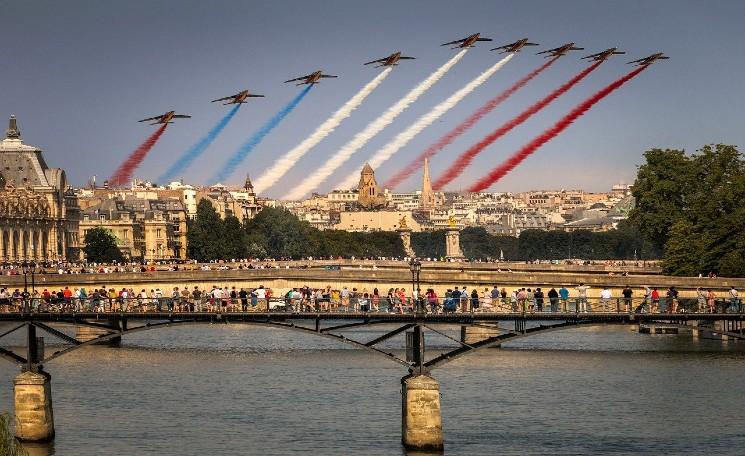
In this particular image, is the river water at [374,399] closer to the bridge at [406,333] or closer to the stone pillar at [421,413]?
the bridge at [406,333]

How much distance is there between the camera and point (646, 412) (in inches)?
2916

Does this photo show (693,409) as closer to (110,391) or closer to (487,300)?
(487,300)

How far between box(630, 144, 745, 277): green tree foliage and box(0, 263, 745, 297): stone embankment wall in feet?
24.3

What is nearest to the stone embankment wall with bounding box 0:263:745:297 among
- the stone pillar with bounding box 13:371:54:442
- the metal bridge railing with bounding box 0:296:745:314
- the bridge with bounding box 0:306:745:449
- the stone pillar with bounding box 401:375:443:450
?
the metal bridge railing with bounding box 0:296:745:314

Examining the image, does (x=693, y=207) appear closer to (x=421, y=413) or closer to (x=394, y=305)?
(x=394, y=305)

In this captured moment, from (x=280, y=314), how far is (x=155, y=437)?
256 inches

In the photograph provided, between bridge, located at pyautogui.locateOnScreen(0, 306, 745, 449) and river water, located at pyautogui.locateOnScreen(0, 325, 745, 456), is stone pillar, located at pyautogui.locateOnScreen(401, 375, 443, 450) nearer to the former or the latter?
bridge, located at pyautogui.locateOnScreen(0, 306, 745, 449)

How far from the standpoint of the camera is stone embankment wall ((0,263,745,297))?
403 feet

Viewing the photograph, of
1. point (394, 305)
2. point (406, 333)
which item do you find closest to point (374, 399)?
point (394, 305)

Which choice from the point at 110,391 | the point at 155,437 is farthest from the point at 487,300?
the point at 110,391

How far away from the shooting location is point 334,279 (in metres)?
133

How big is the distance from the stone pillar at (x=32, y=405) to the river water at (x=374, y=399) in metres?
0.78

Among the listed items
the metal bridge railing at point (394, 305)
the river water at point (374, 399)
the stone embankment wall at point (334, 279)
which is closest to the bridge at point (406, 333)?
the metal bridge railing at point (394, 305)

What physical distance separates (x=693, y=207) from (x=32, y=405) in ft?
298
